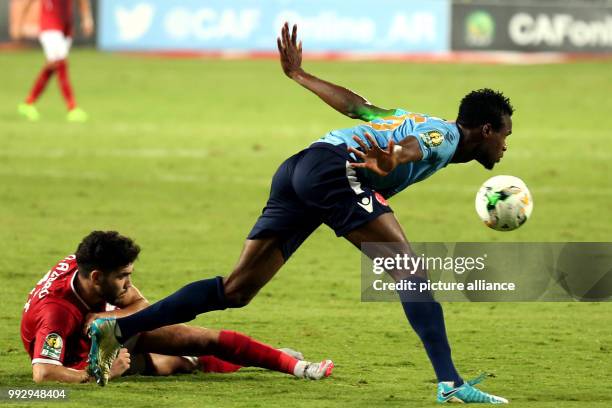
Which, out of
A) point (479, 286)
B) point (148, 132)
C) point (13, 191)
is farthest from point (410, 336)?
point (148, 132)

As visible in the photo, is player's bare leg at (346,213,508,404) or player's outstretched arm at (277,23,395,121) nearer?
player's bare leg at (346,213,508,404)

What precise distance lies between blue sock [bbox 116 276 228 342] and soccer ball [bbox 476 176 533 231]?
1618 mm

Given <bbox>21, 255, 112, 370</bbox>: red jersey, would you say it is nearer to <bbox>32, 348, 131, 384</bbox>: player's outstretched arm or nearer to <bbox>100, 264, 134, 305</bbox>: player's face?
<bbox>32, 348, 131, 384</bbox>: player's outstretched arm

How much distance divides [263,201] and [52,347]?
7726 mm

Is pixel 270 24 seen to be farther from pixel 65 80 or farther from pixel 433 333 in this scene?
pixel 433 333

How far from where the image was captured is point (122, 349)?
754cm

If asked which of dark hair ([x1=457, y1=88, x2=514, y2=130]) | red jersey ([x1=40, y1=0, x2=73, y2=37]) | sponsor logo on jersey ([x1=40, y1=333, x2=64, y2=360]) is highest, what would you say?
red jersey ([x1=40, y1=0, x2=73, y2=37])

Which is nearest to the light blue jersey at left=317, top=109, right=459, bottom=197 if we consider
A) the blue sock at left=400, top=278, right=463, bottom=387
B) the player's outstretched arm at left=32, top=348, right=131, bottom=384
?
the blue sock at left=400, top=278, right=463, bottom=387

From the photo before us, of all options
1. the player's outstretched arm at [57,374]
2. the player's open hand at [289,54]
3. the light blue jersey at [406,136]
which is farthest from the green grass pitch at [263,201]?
the player's open hand at [289,54]

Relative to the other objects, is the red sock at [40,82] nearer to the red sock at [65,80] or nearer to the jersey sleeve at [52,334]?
the red sock at [65,80]

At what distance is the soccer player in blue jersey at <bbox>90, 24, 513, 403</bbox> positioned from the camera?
6816 mm

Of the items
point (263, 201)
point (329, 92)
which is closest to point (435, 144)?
point (329, 92)

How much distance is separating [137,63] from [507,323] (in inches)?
889

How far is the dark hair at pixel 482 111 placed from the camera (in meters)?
7.15
